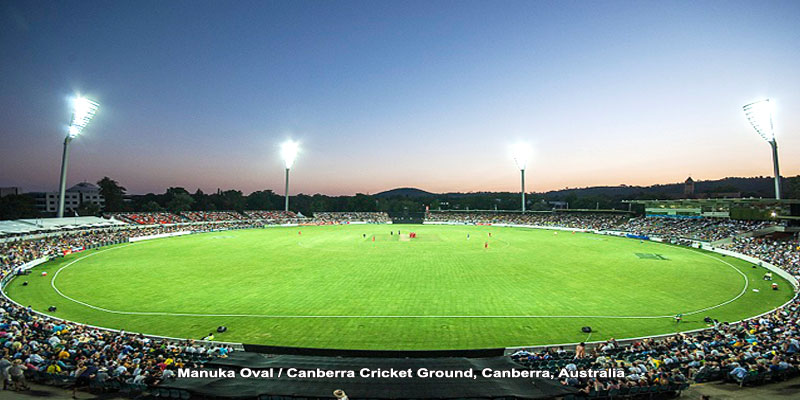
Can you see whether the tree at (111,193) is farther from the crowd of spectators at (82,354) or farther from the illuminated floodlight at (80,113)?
the crowd of spectators at (82,354)

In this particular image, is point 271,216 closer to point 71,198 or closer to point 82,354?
point 82,354

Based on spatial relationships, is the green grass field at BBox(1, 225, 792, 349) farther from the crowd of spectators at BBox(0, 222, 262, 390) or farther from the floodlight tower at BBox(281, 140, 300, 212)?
the floodlight tower at BBox(281, 140, 300, 212)

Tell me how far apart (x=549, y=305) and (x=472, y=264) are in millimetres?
12691

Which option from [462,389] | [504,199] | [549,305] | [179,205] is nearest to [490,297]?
[549,305]

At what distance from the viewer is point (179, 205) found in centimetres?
10644

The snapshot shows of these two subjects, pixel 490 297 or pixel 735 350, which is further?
pixel 490 297

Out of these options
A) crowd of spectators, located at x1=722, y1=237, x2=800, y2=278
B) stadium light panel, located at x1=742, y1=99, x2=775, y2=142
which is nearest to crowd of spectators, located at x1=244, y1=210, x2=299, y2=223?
crowd of spectators, located at x1=722, y1=237, x2=800, y2=278

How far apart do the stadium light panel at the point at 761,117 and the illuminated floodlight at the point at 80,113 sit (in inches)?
3058

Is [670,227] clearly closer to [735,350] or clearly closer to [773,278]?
[773,278]

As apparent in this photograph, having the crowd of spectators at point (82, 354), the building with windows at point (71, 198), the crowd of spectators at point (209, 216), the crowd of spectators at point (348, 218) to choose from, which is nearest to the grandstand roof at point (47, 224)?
the crowd of spectators at point (209, 216)

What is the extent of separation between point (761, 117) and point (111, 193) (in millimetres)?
135819

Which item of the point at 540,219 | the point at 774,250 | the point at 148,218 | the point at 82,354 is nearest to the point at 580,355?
the point at 82,354

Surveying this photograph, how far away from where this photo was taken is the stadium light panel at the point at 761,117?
38.0 meters

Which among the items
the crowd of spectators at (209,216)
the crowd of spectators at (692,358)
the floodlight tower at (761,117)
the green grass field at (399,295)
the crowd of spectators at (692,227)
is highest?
the floodlight tower at (761,117)
